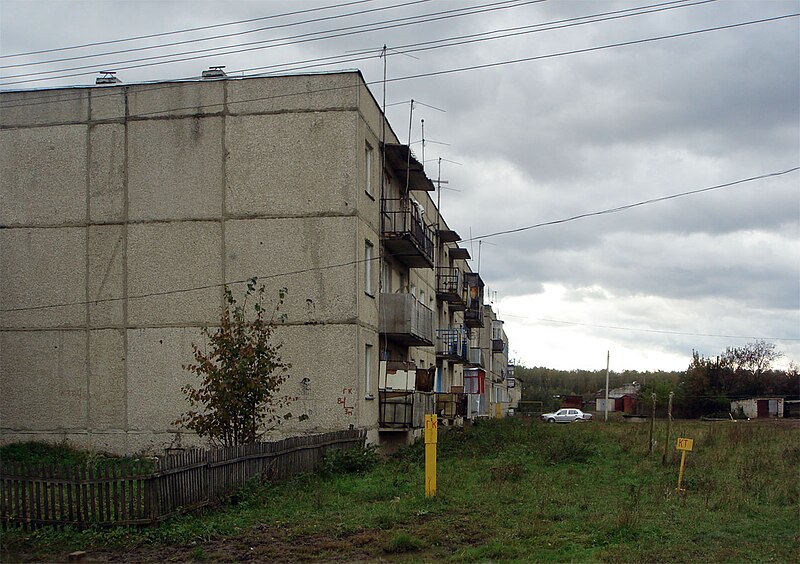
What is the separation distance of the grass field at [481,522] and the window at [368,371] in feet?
14.5

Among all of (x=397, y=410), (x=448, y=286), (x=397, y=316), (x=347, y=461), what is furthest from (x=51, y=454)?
(x=448, y=286)

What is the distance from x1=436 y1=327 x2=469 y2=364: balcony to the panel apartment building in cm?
1510

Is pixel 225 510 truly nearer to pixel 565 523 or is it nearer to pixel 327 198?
pixel 565 523

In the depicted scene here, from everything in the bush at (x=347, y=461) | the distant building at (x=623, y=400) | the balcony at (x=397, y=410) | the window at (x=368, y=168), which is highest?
the window at (x=368, y=168)

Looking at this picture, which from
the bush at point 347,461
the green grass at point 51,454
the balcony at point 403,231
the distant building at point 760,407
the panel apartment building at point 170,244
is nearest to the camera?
the bush at point 347,461

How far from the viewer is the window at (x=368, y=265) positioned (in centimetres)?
2581

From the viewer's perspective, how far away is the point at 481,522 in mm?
13086

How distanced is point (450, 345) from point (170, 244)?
808 inches

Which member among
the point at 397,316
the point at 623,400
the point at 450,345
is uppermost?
the point at 397,316

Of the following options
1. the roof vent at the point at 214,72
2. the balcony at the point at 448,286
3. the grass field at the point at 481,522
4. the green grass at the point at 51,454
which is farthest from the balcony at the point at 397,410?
the balcony at the point at 448,286

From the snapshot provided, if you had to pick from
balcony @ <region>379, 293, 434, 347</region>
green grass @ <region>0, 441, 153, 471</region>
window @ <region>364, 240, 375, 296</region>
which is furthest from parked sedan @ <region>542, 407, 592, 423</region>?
green grass @ <region>0, 441, 153, 471</region>

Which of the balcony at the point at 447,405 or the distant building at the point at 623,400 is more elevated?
the balcony at the point at 447,405

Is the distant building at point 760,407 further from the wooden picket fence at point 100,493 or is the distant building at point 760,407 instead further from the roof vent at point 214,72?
the wooden picket fence at point 100,493

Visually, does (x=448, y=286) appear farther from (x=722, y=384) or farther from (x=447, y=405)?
(x=722, y=384)
